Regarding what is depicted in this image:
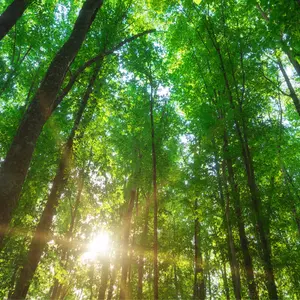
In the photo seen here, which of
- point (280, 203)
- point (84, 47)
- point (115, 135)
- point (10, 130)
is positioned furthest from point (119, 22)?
point (280, 203)

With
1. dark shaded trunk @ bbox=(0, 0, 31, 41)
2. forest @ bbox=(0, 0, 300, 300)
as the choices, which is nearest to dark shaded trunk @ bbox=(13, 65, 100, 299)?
forest @ bbox=(0, 0, 300, 300)

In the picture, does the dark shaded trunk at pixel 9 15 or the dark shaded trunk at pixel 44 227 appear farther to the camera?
the dark shaded trunk at pixel 44 227

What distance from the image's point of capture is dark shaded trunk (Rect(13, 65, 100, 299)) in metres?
5.87

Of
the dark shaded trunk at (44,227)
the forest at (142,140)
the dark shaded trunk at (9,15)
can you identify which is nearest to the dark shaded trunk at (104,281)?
the forest at (142,140)

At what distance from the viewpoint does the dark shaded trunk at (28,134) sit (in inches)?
99.3

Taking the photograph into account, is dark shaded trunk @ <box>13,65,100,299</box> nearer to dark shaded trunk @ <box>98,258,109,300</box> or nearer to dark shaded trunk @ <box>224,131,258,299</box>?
dark shaded trunk @ <box>224,131,258,299</box>

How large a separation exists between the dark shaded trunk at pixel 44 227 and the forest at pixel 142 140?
27 mm

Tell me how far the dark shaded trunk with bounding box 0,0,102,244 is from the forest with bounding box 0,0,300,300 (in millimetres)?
13

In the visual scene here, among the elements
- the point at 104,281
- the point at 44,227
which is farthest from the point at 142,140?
the point at 44,227

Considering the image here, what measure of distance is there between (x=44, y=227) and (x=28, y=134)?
417 cm

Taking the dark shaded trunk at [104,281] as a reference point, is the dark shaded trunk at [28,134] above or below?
below

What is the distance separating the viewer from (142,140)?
13.5 meters

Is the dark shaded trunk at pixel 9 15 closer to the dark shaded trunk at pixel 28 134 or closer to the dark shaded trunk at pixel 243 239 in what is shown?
the dark shaded trunk at pixel 28 134

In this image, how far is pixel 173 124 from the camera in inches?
606
